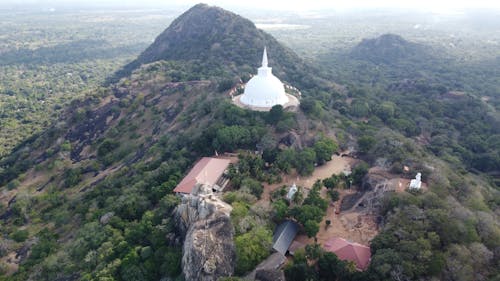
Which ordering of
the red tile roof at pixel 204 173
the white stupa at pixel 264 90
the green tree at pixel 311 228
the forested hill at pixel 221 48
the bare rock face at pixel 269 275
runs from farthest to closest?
1. the forested hill at pixel 221 48
2. the white stupa at pixel 264 90
3. the red tile roof at pixel 204 173
4. the green tree at pixel 311 228
5. the bare rock face at pixel 269 275

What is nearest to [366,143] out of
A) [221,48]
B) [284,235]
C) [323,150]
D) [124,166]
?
[323,150]

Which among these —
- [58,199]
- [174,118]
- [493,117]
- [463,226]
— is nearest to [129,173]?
[58,199]

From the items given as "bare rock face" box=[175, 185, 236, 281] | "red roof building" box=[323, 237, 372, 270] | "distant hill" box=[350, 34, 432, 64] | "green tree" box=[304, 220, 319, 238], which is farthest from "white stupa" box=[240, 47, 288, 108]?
"distant hill" box=[350, 34, 432, 64]

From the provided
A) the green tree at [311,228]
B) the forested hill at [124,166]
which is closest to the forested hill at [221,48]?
the forested hill at [124,166]

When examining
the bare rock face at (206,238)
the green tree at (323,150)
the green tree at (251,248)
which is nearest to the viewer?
the bare rock face at (206,238)

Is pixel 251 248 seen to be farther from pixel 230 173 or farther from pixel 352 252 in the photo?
pixel 230 173

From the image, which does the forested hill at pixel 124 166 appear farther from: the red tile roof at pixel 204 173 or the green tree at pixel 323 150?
the red tile roof at pixel 204 173

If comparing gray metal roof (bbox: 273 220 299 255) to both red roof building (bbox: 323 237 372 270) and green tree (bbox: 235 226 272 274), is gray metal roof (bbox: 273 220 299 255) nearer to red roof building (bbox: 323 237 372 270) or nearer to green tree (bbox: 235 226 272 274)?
green tree (bbox: 235 226 272 274)

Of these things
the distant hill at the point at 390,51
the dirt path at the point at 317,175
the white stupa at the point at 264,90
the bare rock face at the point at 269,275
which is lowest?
the distant hill at the point at 390,51
